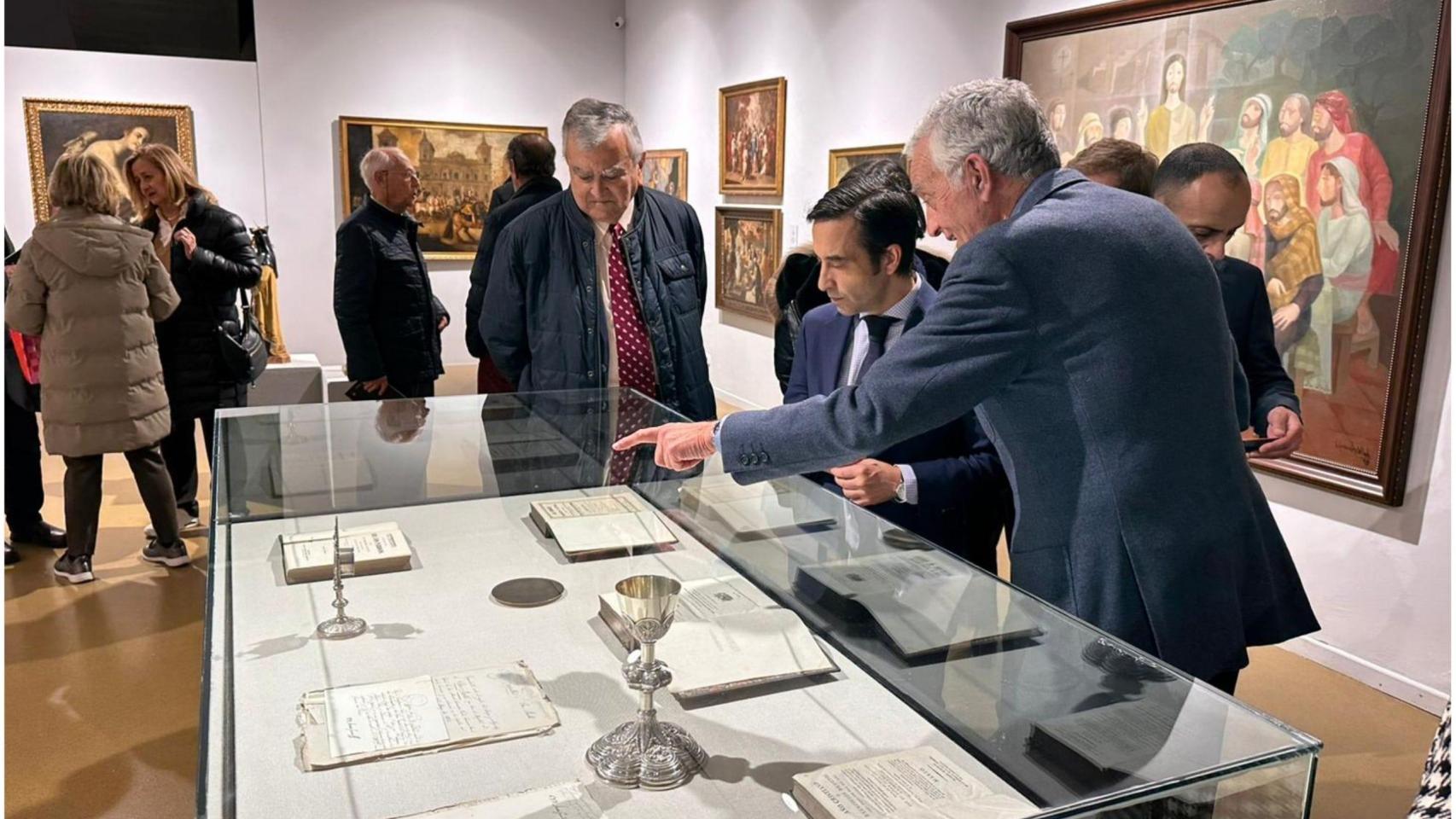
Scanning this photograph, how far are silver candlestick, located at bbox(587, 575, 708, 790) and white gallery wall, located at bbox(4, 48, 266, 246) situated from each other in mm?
8460

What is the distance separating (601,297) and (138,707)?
2.20 m

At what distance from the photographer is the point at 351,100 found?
10273 mm

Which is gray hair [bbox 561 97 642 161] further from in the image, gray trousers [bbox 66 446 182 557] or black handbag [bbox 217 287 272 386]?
gray trousers [bbox 66 446 182 557]

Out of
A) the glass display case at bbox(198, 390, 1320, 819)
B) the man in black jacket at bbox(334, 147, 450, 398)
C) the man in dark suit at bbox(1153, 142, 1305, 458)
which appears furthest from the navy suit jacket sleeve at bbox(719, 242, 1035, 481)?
the man in black jacket at bbox(334, 147, 450, 398)

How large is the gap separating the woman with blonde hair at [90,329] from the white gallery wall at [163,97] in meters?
4.23

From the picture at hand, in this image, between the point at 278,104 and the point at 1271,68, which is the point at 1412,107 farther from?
the point at 278,104

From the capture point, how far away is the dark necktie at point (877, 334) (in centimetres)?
264

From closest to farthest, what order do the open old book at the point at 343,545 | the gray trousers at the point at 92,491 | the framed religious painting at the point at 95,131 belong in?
the open old book at the point at 343,545 < the gray trousers at the point at 92,491 < the framed religious painting at the point at 95,131

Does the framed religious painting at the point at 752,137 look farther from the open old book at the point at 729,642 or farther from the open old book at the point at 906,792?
the open old book at the point at 906,792

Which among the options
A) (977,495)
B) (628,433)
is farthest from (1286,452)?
(628,433)

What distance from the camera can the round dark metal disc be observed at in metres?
2.07

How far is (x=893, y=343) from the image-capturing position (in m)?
2.49

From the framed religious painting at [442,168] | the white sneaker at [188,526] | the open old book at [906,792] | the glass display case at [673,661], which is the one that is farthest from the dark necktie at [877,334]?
the framed religious painting at [442,168]

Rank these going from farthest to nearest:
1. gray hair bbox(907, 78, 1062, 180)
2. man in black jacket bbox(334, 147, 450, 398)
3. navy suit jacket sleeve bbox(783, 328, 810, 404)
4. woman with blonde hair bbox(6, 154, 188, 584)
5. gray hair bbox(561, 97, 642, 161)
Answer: man in black jacket bbox(334, 147, 450, 398) → woman with blonde hair bbox(6, 154, 188, 584) → gray hair bbox(561, 97, 642, 161) → navy suit jacket sleeve bbox(783, 328, 810, 404) → gray hair bbox(907, 78, 1062, 180)
